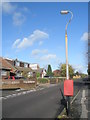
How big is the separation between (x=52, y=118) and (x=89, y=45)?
35960 mm

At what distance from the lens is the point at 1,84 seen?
30.7 metres

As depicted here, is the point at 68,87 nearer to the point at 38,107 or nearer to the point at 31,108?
the point at 31,108

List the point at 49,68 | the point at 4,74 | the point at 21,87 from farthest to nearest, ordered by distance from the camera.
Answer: the point at 49,68, the point at 4,74, the point at 21,87

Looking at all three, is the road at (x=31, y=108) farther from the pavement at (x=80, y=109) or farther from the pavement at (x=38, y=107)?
the pavement at (x=80, y=109)

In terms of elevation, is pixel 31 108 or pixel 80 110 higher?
pixel 80 110

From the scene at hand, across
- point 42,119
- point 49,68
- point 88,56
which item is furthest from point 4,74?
point 49,68

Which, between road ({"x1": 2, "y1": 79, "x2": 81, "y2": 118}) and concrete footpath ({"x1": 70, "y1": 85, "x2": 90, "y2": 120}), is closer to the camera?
concrete footpath ({"x1": 70, "y1": 85, "x2": 90, "y2": 120})

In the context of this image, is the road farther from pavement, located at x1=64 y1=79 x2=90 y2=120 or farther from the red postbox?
the red postbox

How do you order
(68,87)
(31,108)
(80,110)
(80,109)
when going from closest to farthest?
(68,87) → (80,110) → (80,109) → (31,108)

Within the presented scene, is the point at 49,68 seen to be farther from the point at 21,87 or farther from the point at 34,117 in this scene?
the point at 34,117

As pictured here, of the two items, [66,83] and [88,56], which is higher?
[88,56]

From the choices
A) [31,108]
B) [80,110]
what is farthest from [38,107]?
[80,110]

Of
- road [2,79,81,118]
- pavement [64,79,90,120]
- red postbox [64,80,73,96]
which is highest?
red postbox [64,80,73,96]

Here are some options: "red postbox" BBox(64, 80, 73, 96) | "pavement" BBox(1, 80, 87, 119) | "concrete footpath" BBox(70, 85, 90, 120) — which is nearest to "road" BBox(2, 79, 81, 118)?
"pavement" BBox(1, 80, 87, 119)
